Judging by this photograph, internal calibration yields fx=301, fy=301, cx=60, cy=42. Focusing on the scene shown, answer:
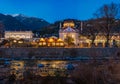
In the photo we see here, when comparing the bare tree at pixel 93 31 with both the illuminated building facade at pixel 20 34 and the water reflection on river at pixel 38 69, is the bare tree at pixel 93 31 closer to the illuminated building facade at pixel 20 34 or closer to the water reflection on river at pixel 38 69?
the water reflection on river at pixel 38 69

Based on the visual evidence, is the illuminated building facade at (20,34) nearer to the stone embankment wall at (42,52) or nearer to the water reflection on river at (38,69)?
the stone embankment wall at (42,52)

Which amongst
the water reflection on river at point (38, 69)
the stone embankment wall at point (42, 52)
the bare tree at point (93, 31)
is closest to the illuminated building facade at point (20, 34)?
the bare tree at point (93, 31)

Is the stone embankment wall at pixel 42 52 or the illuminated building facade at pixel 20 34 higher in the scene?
the illuminated building facade at pixel 20 34

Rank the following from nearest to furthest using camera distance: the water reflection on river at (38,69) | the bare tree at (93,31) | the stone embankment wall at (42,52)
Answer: the water reflection on river at (38,69), the stone embankment wall at (42,52), the bare tree at (93,31)

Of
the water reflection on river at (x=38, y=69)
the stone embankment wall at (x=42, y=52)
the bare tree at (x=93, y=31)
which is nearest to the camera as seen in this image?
the water reflection on river at (x=38, y=69)

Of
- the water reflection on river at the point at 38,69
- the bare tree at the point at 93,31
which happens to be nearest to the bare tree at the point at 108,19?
the bare tree at the point at 93,31

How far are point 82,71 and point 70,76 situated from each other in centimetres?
73

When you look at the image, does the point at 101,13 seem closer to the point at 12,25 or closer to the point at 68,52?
the point at 68,52

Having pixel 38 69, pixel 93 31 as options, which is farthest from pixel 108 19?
pixel 38 69

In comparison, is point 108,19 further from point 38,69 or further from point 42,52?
point 38,69

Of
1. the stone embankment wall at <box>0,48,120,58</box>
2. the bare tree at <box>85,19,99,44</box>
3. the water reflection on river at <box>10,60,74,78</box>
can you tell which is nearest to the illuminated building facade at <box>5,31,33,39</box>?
the bare tree at <box>85,19,99,44</box>

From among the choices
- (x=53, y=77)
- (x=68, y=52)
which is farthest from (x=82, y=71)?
(x=68, y=52)

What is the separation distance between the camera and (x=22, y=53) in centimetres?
5784

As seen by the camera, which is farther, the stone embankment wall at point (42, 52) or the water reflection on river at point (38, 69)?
the stone embankment wall at point (42, 52)
